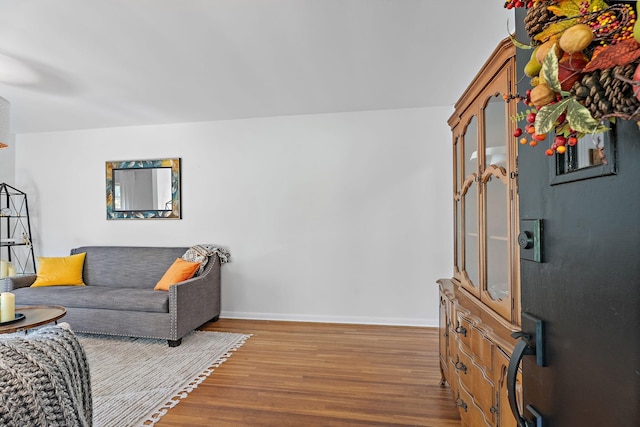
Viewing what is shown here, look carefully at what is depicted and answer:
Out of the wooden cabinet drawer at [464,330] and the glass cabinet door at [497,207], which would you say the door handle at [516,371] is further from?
the wooden cabinet drawer at [464,330]

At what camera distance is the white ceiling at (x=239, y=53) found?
206 centimetres

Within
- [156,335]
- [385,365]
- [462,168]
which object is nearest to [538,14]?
[462,168]

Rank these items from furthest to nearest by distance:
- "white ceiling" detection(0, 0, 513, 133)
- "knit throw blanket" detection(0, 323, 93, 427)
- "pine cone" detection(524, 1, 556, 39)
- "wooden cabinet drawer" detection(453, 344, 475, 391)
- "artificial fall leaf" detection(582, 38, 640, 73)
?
"white ceiling" detection(0, 0, 513, 133), "wooden cabinet drawer" detection(453, 344, 475, 391), "knit throw blanket" detection(0, 323, 93, 427), "pine cone" detection(524, 1, 556, 39), "artificial fall leaf" detection(582, 38, 640, 73)

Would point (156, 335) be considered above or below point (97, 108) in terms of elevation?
below

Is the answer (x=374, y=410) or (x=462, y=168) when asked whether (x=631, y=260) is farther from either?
(x=374, y=410)

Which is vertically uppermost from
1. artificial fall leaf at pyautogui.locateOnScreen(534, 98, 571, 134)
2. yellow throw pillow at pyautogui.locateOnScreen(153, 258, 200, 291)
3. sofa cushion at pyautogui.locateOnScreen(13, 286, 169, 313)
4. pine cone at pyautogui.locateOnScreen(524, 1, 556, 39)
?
pine cone at pyautogui.locateOnScreen(524, 1, 556, 39)

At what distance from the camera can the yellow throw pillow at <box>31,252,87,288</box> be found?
12.7 feet

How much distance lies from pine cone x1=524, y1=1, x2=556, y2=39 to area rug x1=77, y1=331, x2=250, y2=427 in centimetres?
250

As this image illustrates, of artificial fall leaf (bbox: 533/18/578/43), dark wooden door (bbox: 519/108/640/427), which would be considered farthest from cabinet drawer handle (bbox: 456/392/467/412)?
artificial fall leaf (bbox: 533/18/578/43)

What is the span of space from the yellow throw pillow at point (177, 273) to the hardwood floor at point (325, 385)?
3.16 feet

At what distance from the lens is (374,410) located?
2.14 m

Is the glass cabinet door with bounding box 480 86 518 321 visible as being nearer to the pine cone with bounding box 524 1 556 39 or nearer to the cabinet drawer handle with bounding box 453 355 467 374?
the cabinet drawer handle with bounding box 453 355 467 374

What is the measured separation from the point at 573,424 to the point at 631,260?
29cm

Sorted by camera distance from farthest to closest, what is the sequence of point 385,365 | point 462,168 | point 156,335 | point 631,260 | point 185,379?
1. point 156,335
2. point 385,365
3. point 185,379
4. point 462,168
5. point 631,260
